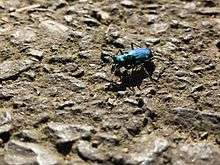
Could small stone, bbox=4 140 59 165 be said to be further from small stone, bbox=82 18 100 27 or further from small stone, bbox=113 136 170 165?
small stone, bbox=82 18 100 27

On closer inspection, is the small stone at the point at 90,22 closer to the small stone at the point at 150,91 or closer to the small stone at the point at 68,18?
the small stone at the point at 68,18

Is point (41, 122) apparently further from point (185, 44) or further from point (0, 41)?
point (185, 44)

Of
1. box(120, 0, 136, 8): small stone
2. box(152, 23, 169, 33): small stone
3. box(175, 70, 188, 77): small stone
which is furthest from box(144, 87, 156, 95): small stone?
box(120, 0, 136, 8): small stone

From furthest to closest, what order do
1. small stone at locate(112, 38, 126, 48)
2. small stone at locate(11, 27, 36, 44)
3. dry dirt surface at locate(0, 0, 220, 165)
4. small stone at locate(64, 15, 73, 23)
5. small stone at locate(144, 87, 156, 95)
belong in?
small stone at locate(64, 15, 73, 23), small stone at locate(112, 38, 126, 48), small stone at locate(11, 27, 36, 44), small stone at locate(144, 87, 156, 95), dry dirt surface at locate(0, 0, 220, 165)

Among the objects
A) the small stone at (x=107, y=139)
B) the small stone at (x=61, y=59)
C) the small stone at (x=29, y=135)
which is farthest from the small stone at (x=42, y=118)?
the small stone at (x=61, y=59)

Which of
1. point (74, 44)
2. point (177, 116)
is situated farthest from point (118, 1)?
point (177, 116)

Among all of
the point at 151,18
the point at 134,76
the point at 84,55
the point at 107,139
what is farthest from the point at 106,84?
the point at 151,18
